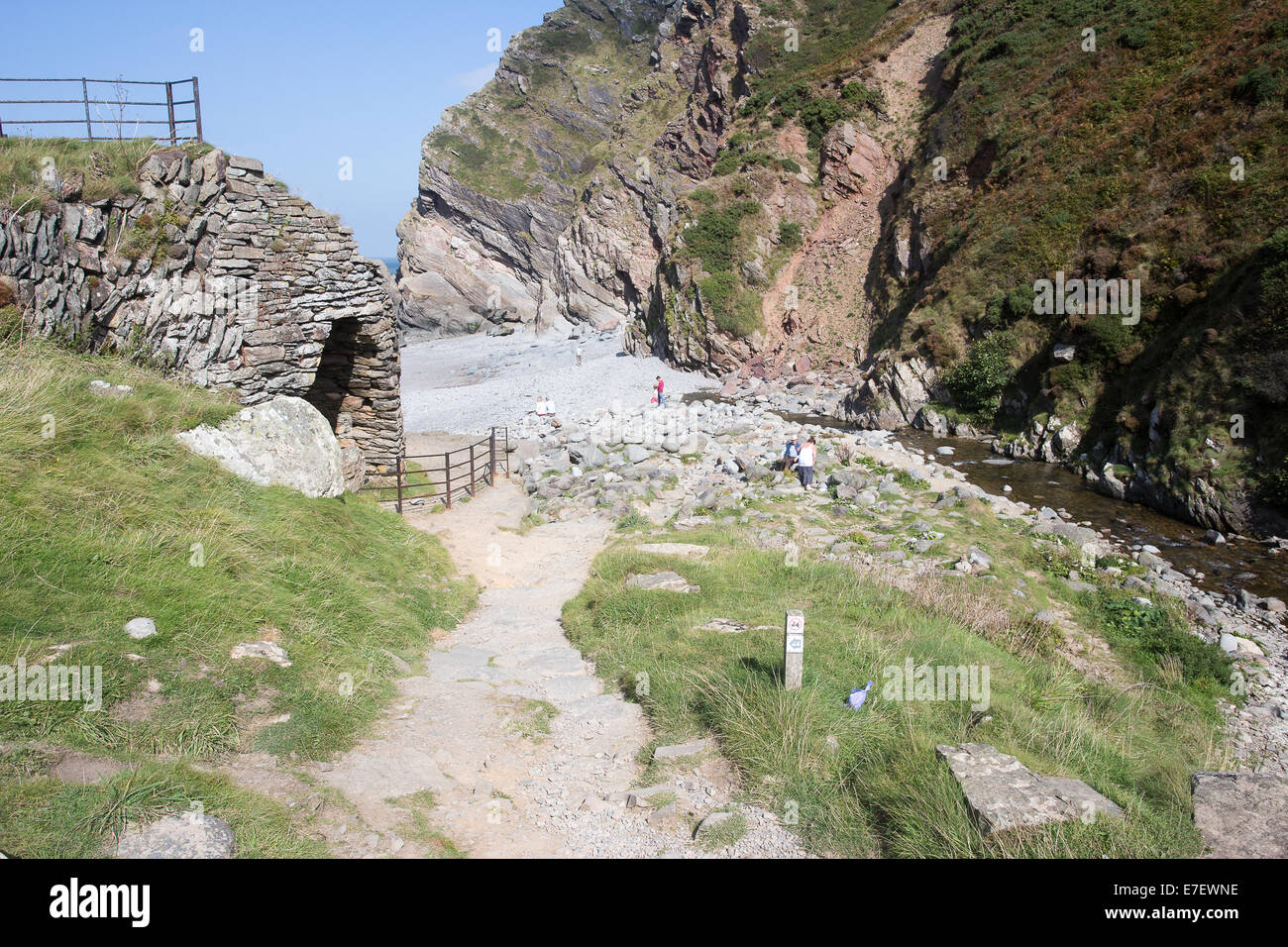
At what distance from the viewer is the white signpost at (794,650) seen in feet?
18.9

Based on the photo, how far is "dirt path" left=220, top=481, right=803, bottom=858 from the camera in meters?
4.57

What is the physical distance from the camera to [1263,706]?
9.46 meters

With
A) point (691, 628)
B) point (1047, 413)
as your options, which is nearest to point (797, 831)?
point (691, 628)

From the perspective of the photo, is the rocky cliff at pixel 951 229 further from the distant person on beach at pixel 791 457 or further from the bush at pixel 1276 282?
the distant person on beach at pixel 791 457

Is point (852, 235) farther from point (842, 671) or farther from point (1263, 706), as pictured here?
point (842, 671)

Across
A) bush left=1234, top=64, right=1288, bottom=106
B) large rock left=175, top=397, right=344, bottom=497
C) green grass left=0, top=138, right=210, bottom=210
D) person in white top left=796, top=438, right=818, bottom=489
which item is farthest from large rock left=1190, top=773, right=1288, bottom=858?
bush left=1234, top=64, right=1288, bottom=106

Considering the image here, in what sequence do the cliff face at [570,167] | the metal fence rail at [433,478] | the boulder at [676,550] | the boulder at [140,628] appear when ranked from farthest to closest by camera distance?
the cliff face at [570,167]
the metal fence rail at [433,478]
the boulder at [676,550]
the boulder at [140,628]

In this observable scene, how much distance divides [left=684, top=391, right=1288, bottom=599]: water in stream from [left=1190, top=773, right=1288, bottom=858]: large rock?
11016 millimetres

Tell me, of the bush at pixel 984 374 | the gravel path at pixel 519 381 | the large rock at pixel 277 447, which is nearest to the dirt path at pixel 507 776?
the large rock at pixel 277 447

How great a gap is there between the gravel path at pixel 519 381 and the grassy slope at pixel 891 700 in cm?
2141

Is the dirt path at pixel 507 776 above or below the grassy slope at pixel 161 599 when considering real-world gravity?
below

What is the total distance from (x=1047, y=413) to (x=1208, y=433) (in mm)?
5981

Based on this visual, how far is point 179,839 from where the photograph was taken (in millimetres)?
3717

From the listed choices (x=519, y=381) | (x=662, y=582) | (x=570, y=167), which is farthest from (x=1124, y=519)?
(x=570, y=167)
